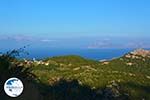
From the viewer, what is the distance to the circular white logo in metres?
6.73

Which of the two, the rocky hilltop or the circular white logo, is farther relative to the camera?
the rocky hilltop

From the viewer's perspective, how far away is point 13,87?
22.1ft

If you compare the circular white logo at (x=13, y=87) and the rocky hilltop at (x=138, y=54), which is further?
the rocky hilltop at (x=138, y=54)

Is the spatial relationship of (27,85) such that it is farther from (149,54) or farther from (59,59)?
(149,54)

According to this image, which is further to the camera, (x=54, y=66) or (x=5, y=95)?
(x=54, y=66)

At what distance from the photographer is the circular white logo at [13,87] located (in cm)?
673

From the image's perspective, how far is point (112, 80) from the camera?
104312 mm

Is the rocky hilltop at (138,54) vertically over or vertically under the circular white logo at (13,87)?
under

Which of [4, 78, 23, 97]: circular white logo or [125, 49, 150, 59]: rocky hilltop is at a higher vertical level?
[4, 78, 23, 97]: circular white logo

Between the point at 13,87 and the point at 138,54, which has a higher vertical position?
the point at 13,87

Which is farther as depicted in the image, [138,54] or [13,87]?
[138,54]

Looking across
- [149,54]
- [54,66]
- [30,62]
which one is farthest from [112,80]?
[30,62]

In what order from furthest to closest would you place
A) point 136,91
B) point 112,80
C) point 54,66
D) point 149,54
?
point 149,54
point 54,66
point 112,80
point 136,91

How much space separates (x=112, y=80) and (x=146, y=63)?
191 feet
